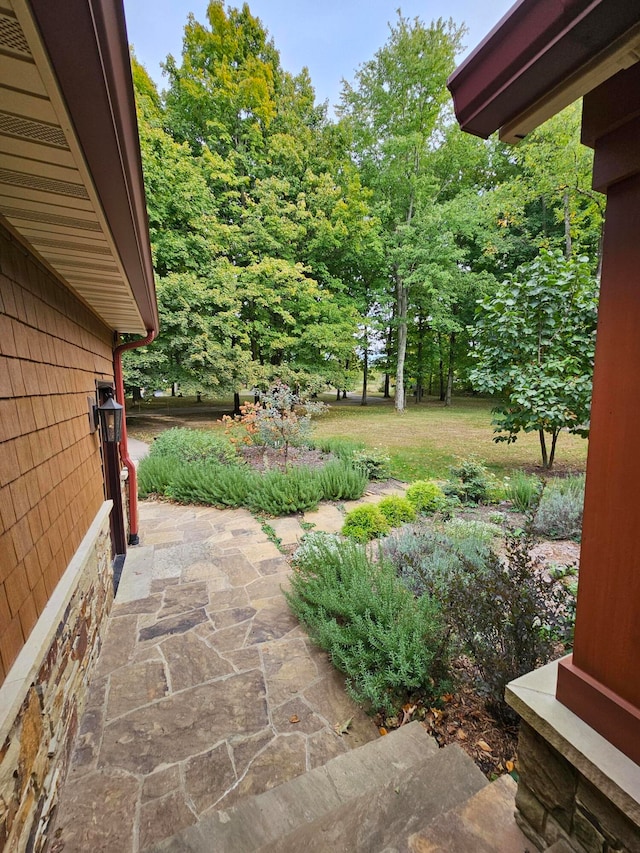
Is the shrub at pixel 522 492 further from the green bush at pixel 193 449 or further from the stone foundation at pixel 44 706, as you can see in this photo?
the stone foundation at pixel 44 706

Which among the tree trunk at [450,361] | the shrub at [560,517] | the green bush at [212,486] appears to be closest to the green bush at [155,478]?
the green bush at [212,486]

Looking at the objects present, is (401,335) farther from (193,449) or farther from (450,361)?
(193,449)

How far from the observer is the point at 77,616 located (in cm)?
200

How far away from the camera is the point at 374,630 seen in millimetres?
2176

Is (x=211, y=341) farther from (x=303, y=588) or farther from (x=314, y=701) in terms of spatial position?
(x=314, y=701)

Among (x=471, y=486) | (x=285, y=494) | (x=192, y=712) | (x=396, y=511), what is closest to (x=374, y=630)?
(x=192, y=712)

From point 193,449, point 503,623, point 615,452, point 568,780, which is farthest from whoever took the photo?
point 193,449

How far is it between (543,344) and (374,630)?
513 cm

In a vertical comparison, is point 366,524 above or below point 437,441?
above

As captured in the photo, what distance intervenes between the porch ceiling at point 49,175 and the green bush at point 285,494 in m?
3.32

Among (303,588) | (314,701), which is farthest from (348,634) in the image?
(303,588)

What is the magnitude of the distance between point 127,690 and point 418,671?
1.74 m

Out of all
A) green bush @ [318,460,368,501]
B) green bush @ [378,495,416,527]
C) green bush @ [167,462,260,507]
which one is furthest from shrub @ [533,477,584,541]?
green bush @ [167,462,260,507]

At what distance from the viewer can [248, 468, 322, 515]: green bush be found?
499 cm
